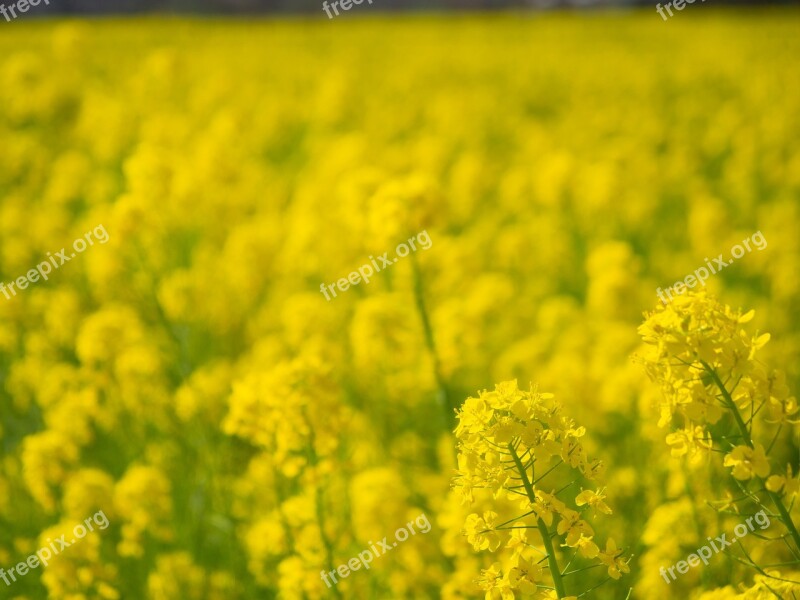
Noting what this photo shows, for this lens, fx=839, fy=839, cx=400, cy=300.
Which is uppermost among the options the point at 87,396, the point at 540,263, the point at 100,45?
the point at 100,45

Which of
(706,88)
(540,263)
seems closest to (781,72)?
(706,88)

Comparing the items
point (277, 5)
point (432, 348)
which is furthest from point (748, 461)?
point (277, 5)

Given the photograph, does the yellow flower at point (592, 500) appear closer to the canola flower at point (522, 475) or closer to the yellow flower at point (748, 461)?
the canola flower at point (522, 475)

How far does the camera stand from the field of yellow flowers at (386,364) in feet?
6.00

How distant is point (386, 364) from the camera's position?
3.84 meters

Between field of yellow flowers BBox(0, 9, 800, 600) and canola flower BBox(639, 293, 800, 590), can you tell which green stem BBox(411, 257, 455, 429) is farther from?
canola flower BBox(639, 293, 800, 590)

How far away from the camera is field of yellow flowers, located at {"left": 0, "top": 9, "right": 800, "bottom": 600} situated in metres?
1.83

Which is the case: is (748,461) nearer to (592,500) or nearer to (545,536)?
(592,500)

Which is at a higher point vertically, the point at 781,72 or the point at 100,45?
the point at 100,45

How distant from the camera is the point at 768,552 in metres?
2.99

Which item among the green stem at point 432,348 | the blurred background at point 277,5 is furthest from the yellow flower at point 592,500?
the blurred background at point 277,5

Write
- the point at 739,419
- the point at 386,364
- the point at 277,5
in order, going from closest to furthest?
the point at 739,419 → the point at 386,364 → the point at 277,5

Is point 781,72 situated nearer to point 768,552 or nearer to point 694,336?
point 768,552

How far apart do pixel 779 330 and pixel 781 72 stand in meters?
8.92
